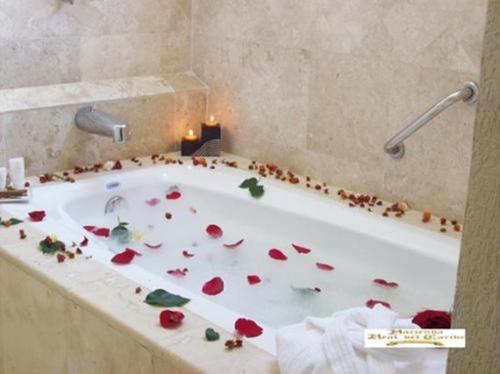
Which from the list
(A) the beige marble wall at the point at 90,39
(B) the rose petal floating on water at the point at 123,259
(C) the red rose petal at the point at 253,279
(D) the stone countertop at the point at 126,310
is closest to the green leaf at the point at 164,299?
(D) the stone countertop at the point at 126,310

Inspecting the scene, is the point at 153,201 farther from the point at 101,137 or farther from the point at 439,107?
the point at 439,107

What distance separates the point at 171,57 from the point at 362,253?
128 cm

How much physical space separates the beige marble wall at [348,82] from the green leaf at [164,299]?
105 cm

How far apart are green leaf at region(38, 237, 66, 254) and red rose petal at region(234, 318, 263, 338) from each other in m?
0.66

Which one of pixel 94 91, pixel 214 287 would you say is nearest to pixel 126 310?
pixel 214 287

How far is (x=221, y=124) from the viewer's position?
3.23 m

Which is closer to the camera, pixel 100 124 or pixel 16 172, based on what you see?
pixel 16 172

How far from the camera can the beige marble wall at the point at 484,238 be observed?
1.99 ft

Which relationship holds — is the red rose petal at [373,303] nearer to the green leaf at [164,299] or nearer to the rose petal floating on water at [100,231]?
the green leaf at [164,299]

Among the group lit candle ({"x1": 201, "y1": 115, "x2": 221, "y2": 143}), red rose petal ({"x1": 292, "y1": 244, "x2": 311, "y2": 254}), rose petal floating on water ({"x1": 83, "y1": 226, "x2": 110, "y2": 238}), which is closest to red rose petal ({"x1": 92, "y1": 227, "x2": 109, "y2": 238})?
rose petal floating on water ({"x1": 83, "y1": 226, "x2": 110, "y2": 238})

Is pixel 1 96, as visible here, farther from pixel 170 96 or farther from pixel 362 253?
pixel 362 253

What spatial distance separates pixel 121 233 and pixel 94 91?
24.9 inches

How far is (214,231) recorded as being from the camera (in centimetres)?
270

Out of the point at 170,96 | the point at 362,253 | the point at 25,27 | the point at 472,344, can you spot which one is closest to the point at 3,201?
the point at 25,27
